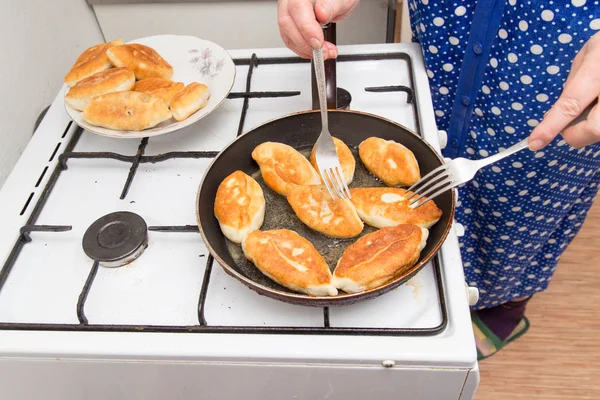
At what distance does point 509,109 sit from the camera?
2.88ft

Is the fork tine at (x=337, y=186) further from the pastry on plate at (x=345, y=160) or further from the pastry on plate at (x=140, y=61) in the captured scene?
the pastry on plate at (x=140, y=61)

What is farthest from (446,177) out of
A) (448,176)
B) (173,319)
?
(173,319)

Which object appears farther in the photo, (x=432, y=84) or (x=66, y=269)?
(x=432, y=84)

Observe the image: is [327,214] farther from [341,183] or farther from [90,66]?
[90,66]

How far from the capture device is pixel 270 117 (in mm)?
924

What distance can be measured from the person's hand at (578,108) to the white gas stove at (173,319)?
0.20m

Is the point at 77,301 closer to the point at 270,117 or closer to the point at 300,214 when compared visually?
the point at 300,214

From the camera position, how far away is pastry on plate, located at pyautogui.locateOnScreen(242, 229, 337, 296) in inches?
24.6

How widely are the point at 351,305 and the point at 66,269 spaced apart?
0.41 m

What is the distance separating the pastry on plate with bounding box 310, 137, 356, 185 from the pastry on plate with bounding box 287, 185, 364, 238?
0.20 feet

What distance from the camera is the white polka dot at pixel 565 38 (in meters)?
0.75

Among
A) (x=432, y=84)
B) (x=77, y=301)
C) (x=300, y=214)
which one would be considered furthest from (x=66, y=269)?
(x=432, y=84)

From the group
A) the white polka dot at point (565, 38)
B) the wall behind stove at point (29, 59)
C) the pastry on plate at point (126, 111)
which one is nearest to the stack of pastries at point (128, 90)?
the pastry on plate at point (126, 111)

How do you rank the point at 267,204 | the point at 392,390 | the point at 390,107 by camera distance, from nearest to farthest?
the point at 392,390 < the point at 267,204 < the point at 390,107
